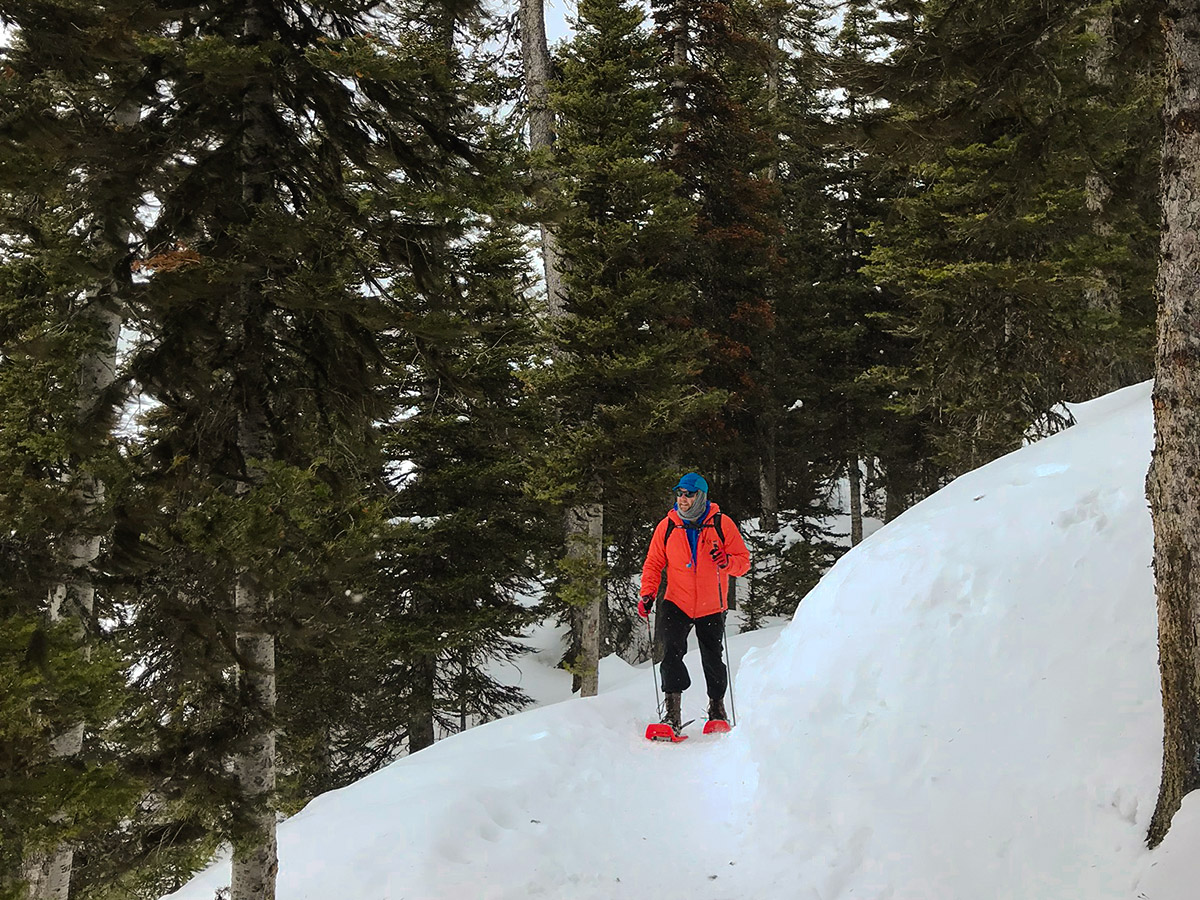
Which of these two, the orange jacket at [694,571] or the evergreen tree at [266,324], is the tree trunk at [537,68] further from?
the evergreen tree at [266,324]

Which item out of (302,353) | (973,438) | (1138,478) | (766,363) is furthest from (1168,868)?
(766,363)

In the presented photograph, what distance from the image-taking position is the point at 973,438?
13422 millimetres

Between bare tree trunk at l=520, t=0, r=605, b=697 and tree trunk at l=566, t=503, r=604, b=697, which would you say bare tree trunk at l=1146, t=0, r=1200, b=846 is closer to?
bare tree trunk at l=520, t=0, r=605, b=697

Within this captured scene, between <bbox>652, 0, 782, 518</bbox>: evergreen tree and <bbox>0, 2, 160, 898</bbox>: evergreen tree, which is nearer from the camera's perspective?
<bbox>0, 2, 160, 898</bbox>: evergreen tree

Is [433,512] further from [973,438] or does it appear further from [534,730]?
[973,438]

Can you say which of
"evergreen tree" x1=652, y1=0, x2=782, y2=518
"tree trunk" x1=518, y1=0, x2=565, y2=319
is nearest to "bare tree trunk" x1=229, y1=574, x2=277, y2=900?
"tree trunk" x1=518, y1=0, x2=565, y2=319

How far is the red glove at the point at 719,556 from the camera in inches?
329

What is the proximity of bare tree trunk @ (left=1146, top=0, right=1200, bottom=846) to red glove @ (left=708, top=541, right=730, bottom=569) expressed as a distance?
4761mm

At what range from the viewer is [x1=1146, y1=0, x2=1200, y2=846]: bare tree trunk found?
3.62 m

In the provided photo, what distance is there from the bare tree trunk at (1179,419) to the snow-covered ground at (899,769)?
37 cm

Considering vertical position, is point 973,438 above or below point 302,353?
below

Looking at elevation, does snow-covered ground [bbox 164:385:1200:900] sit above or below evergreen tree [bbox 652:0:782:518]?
below

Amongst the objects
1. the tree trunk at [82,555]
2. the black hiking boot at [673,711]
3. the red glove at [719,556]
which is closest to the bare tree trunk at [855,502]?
the red glove at [719,556]

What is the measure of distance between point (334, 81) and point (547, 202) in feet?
5.20
